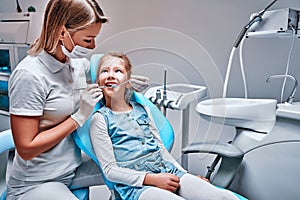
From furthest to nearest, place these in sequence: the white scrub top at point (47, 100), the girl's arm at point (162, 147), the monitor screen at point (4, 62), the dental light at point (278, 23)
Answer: the monitor screen at point (4, 62)
the dental light at point (278, 23)
the girl's arm at point (162, 147)
the white scrub top at point (47, 100)

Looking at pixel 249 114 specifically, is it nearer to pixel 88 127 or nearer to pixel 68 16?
pixel 88 127

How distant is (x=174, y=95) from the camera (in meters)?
1.17

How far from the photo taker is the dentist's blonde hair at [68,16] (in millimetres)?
821

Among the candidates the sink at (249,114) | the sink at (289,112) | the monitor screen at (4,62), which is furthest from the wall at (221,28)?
the monitor screen at (4,62)

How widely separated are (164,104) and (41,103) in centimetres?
51

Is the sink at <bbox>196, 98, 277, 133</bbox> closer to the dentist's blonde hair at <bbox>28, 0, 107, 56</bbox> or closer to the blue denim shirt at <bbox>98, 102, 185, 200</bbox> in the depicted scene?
the blue denim shirt at <bbox>98, 102, 185, 200</bbox>

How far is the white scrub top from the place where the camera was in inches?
31.6

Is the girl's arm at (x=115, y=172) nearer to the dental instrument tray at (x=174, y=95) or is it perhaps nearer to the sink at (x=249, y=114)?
the dental instrument tray at (x=174, y=95)

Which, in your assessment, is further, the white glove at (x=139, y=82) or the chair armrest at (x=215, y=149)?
the chair armrest at (x=215, y=149)

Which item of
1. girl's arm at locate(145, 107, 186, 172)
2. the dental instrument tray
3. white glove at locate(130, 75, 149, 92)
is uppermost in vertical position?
white glove at locate(130, 75, 149, 92)

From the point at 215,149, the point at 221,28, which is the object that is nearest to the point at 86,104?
the point at 215,149

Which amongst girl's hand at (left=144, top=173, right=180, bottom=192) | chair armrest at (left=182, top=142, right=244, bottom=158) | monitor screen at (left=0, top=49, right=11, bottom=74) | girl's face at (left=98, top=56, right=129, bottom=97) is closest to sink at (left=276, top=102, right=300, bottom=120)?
chair armrest at (left=182, top=142, right=244, bottom=158)

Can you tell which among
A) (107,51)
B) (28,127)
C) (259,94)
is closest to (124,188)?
(28,127)

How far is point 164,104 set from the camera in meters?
1.17
